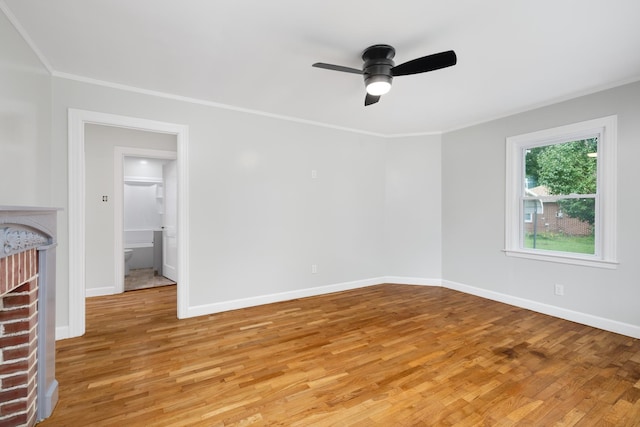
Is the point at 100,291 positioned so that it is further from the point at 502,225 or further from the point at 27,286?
the point at 502,225

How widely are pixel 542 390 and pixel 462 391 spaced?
1.89ft

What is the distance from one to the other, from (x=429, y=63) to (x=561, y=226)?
2827 mm

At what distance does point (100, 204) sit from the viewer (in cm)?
429

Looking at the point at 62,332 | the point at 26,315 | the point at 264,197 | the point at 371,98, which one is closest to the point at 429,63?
the point at 371,98

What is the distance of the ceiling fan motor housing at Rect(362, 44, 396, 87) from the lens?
2.32 metres

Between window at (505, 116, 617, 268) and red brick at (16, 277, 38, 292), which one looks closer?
red brick at (16, 277, 38, 292)

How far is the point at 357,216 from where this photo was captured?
15.4 ft

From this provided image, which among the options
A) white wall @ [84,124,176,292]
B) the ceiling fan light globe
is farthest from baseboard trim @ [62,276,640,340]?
the ceiling fan light globe

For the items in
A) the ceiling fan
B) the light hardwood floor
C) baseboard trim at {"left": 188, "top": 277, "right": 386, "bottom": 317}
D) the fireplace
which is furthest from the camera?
baseboard trim at {"left": 188, "top": 277, "right": 386, "bottom": 317}

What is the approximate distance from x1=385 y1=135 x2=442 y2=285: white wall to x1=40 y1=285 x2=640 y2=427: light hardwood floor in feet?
4.26

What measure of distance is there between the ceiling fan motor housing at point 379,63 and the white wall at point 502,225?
2.45 m

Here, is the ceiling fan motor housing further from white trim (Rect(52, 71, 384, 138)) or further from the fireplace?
the fireplace

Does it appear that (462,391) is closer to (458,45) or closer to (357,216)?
(458,45)

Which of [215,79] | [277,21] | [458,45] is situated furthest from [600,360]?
[215,79]
